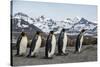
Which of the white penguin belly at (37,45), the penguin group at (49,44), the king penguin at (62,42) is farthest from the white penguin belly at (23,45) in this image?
the king penguin at (62,42)

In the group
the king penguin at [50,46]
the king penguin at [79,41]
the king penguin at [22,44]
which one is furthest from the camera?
the king penguin at [79,41]

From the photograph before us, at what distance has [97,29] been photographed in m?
2.52

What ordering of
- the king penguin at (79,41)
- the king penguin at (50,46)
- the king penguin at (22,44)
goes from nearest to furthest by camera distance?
the king penguin at (22,44) < the king penguin at (50,46) < the king penguin at (79,41)

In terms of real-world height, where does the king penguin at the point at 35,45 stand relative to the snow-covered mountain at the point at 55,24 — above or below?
below

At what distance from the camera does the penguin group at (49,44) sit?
216cm

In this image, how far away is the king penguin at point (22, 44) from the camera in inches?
84.4

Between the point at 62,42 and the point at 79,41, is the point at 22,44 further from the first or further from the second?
the point at 79,41

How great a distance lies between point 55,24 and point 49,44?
251 mm

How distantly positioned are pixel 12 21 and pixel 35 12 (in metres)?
0.29

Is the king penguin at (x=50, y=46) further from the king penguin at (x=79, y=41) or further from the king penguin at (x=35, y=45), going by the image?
the king penguin at (x=79, y=41)

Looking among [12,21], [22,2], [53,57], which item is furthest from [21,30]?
[53,57]

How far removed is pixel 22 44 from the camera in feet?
7.11

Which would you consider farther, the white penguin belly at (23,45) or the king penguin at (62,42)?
the king penguin at (62,42)

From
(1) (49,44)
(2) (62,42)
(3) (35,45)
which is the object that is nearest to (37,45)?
(3) (35,45)
